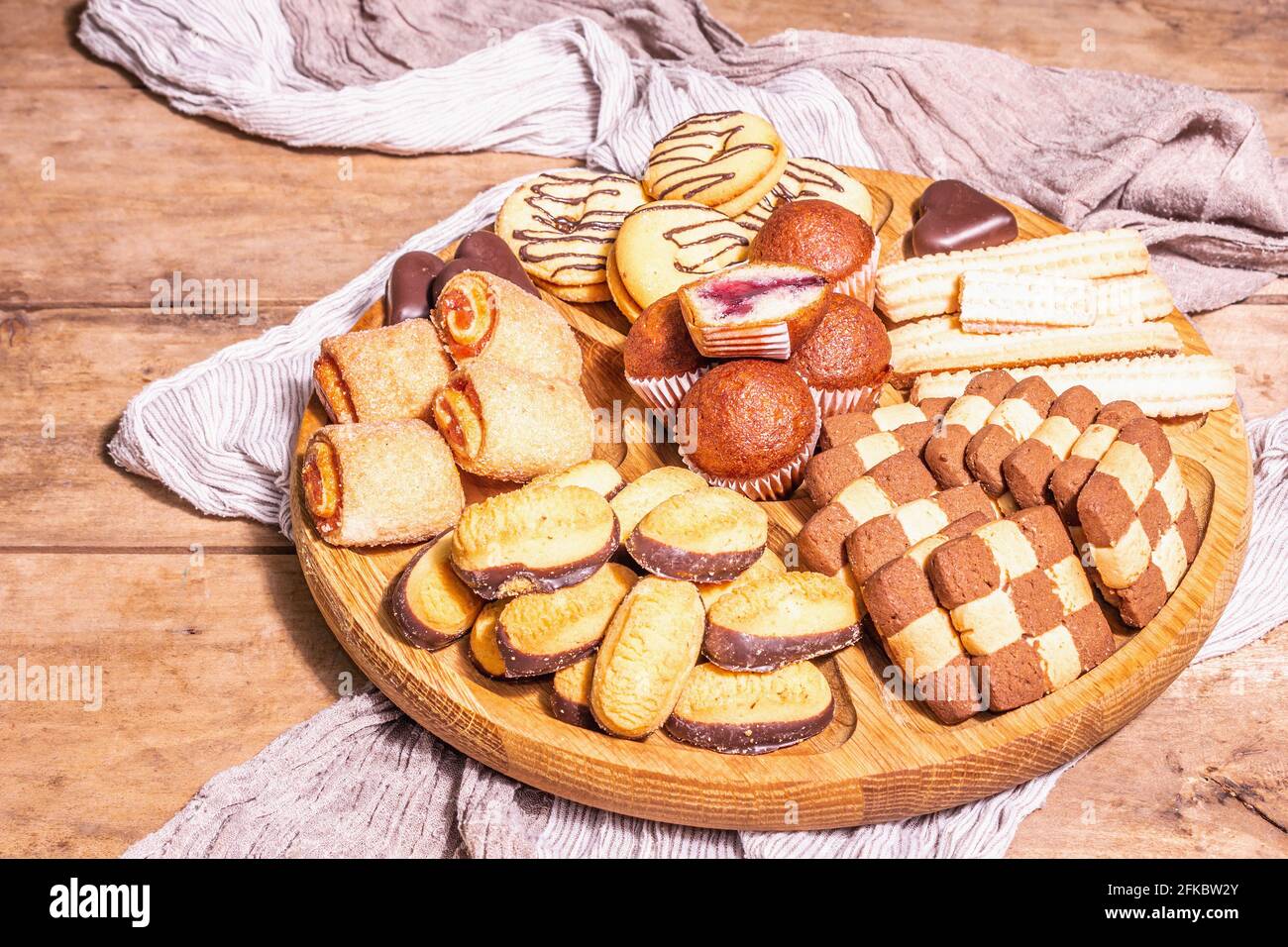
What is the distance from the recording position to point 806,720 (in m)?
2.36

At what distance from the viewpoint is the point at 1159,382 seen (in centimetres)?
300

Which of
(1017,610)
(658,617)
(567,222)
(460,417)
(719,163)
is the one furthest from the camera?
(567,222)

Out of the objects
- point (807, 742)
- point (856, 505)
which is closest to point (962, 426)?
point (856, 505)

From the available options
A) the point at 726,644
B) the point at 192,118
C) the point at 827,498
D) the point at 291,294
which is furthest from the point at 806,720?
the point at 192,118

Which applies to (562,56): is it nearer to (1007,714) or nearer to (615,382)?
(615,382)

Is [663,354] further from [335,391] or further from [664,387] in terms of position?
[335,391]

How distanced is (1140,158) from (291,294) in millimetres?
2860

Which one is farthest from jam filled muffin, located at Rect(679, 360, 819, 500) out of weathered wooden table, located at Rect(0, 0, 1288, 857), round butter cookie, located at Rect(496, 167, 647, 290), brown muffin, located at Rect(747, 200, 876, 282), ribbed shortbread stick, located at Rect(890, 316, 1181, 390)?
weathered wooden table, located at Rect(0, 0, 1288, 857)

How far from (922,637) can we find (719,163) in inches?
62.3

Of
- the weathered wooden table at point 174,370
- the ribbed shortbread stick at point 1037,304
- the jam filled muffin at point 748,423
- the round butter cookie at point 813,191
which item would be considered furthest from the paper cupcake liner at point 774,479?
the weathered wooden table at point 174,370

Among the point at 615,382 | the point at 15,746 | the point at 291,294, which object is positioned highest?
the point at 615,382

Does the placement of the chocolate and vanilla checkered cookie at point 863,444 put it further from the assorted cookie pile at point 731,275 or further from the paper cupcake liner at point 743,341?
the paper cupcake liner at point 743,341


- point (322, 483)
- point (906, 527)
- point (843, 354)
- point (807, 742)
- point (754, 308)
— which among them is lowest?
point (807, 742)

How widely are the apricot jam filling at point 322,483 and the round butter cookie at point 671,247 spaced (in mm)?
940
